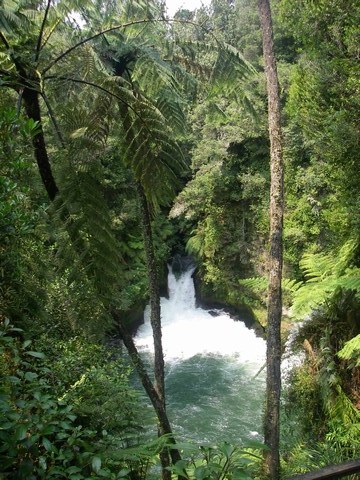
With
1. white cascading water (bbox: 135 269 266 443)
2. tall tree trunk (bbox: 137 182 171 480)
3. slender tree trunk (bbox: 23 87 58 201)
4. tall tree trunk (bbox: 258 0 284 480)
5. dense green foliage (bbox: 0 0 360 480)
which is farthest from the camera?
white cascading water (bbox: 135 269 266 443)

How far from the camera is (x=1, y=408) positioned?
1.15m

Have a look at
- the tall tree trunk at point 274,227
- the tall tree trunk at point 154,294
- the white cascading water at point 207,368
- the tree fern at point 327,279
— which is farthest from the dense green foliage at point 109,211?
the white cascading water at point 207,368

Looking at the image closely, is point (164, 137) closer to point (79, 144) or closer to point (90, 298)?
point (79, 144)

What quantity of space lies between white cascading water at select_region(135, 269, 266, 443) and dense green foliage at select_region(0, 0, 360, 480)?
2.34 m

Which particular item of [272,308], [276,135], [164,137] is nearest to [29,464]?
[164,137]

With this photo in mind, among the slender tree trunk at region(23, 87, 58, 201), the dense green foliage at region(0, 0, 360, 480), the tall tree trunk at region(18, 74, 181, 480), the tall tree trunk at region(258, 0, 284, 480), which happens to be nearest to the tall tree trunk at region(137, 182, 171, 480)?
the tall tree trunk at region(18, 74, 181, 480)

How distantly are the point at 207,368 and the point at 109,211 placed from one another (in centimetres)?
826

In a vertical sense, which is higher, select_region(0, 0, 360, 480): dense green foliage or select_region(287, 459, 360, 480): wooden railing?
select_region(0, 0, 360, 480): dense green foliage

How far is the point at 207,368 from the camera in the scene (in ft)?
36.9

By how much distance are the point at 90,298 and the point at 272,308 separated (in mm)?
2234

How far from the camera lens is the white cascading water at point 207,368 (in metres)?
8.52

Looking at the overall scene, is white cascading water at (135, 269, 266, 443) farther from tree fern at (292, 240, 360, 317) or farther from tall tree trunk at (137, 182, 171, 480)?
tall tree trunk at (137, 182, 171, 480)

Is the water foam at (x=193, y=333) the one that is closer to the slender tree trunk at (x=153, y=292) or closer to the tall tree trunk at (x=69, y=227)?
the slender tree trunk at (x=153, y=292)

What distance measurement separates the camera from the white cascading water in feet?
27.9
